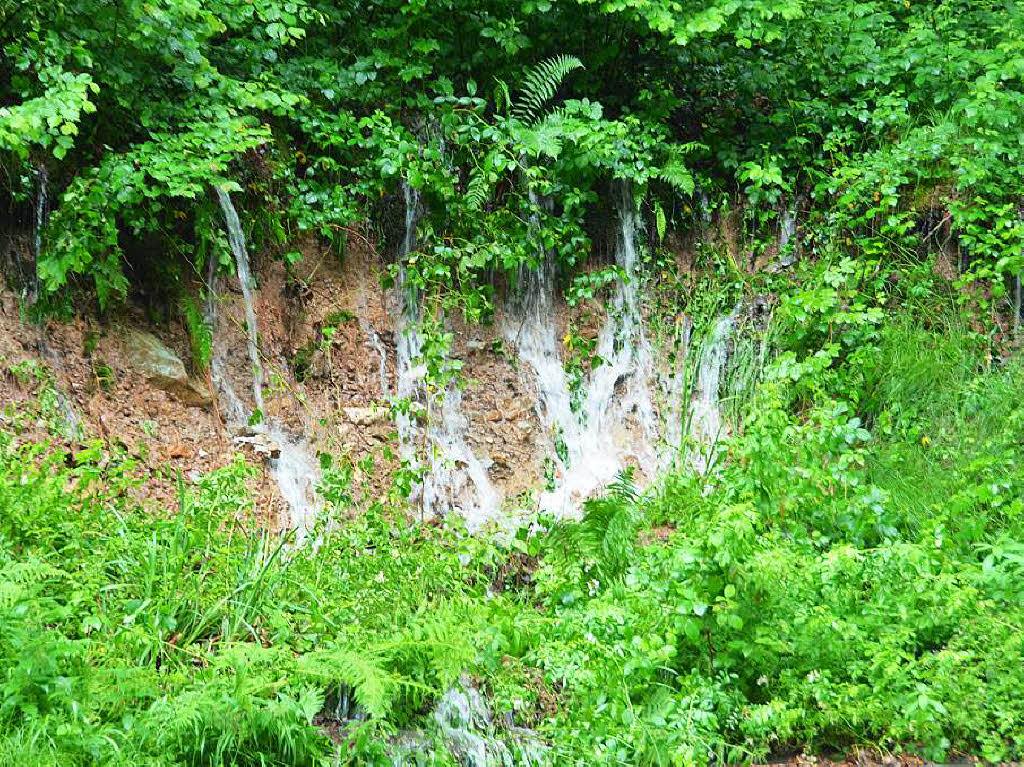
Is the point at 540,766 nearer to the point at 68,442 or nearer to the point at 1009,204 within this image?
the point at 68,442

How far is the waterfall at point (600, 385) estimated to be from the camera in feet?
24.2

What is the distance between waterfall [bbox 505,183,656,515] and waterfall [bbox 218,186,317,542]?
5.98 feet

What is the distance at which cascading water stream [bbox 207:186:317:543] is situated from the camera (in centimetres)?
661

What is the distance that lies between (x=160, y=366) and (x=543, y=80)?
3.77 m

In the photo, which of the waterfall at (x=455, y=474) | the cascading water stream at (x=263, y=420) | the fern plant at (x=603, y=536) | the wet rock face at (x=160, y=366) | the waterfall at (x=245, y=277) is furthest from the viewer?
the waterfall at (x=455, y=474)

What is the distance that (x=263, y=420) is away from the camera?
6.82m

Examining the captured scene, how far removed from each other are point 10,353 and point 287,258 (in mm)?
2102

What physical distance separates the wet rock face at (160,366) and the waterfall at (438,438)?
153cm

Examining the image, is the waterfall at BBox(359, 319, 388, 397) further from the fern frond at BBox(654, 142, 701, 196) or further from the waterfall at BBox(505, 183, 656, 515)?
the fern frond at BBox(654, 142, 701, 196)

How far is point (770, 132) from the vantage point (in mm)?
8211

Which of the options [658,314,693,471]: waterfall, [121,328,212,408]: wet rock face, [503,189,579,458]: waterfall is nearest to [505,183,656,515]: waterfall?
[503,189,579,458]: waterfall

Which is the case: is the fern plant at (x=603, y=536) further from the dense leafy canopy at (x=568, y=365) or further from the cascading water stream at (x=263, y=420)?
the cascading water stream at (x=263, y=420)

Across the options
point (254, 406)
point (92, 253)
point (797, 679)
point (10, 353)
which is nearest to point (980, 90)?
point (797, 679)

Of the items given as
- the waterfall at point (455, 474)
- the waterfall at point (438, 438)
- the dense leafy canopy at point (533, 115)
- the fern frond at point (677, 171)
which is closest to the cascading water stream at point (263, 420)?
the dense leafy canopy at point (533, 115)
